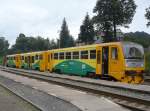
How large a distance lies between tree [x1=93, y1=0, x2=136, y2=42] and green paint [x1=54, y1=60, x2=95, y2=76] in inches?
1868

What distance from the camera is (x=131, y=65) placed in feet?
95.6

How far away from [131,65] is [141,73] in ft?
3.42

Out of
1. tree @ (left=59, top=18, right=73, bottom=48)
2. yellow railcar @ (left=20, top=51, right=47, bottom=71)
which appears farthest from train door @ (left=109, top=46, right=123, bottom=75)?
tree @ (left=59, top=18, right=73, bottom=48)

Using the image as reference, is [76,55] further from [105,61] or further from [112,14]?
[112,14]

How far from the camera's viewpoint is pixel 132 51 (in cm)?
2961

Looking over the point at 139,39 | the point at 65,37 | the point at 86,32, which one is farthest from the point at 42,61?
the point at 65,37

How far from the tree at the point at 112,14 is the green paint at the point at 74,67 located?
1868 inches

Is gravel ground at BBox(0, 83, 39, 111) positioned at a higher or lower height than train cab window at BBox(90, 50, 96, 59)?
lower

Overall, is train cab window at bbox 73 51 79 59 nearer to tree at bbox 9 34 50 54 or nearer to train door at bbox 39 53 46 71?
train door at bbox 39 53 46 71

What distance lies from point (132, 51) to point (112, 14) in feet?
207

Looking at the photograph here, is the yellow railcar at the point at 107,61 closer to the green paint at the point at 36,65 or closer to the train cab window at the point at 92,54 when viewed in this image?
the train cab window at the point at 92,54

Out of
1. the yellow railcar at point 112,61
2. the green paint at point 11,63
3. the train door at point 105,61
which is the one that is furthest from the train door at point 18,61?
the train door at point 105,61

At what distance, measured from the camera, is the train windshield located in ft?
96.3

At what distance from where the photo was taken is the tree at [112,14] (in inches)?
3575
